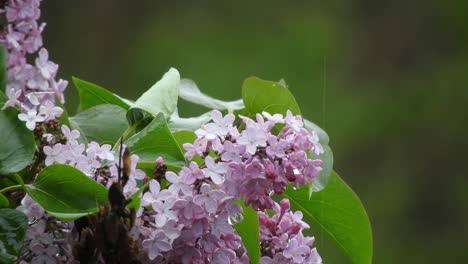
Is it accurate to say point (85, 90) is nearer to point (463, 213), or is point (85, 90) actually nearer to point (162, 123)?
point (162, 123)

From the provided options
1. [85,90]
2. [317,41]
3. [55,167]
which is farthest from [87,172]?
[317,41]

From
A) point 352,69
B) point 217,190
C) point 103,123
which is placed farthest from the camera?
point 352,69

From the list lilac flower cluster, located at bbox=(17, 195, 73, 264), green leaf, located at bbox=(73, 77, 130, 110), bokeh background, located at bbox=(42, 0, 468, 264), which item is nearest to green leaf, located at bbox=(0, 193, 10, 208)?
lilac flower cluster, located at bbox=(17, 195, 73, 264)

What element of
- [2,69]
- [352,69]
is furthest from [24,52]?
[352,69]

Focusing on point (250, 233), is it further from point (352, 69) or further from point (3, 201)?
point (352, 69)

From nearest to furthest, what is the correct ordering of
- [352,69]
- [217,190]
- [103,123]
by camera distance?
[217,190]
[103,123]
[352,69]

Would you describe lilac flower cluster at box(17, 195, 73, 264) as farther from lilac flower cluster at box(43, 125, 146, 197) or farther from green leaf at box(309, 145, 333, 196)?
green leaf at box(309, 145, 333, 196)
